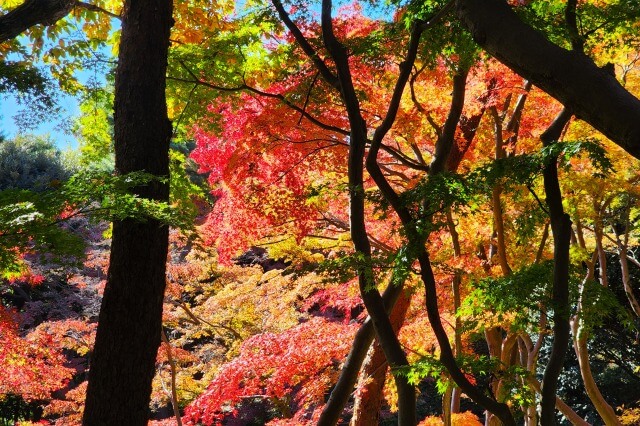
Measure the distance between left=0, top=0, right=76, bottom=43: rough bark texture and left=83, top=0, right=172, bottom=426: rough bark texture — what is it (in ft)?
1.48

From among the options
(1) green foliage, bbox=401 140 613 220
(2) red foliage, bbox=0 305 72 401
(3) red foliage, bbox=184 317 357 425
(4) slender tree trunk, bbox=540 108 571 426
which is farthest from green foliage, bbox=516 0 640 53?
(2) red foliage, bbox=0 305 72 401

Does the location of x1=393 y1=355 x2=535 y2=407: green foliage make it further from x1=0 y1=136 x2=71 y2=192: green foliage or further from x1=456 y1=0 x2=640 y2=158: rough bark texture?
x1=0 y1=136 x2=71 y2=192: green foliage

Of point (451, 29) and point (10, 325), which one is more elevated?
point (451, 29)

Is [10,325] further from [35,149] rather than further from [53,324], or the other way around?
[35,149]

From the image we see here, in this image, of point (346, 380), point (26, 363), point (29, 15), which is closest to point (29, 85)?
point (29, 15)

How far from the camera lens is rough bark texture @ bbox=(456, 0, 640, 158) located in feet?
5.45

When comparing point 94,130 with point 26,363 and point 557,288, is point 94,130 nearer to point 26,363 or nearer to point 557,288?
point 26,363

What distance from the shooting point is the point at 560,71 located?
1.83 m

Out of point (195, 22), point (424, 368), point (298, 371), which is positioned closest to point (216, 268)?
point (298, 371)

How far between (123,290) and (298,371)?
12.2 ft

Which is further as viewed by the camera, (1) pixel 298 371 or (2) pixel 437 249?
Answer: (2) pixel 437 249

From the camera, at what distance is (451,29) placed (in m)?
3.69

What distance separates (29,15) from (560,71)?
336cm

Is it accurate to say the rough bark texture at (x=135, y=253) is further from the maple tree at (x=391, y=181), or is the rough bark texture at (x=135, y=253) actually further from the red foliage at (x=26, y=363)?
the red foliage at (x=26, y=363)
